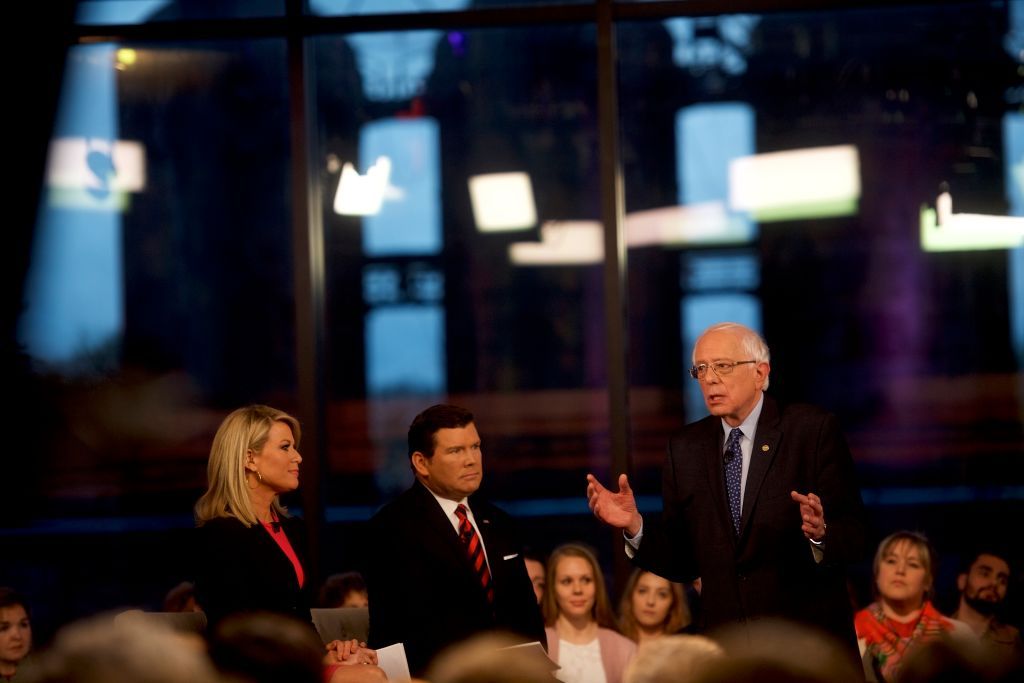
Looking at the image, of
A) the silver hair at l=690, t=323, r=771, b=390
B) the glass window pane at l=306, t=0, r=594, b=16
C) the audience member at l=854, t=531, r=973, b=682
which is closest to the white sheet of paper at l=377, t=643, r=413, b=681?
the silver hair at l=690, t=323, r=771, b=390

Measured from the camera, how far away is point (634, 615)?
14.1 ft

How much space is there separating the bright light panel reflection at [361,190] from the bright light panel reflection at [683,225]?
2332mm

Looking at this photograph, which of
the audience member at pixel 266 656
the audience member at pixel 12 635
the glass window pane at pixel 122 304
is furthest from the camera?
the glass window pane at pixel 122 304

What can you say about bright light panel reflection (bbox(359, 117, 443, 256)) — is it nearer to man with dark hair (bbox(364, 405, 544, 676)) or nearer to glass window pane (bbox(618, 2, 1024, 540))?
glass window pane (bbox(618, 2, 1024, 540))

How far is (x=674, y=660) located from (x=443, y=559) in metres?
1.40

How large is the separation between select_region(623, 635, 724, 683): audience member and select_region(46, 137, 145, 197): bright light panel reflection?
14.9 ft

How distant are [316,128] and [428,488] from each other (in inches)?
91.8

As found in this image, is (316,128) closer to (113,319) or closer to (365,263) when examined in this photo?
(113,319)

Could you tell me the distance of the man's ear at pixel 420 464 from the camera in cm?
298

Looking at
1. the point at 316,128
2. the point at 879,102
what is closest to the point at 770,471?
the point at 316,128

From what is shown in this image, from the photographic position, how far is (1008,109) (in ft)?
21.3

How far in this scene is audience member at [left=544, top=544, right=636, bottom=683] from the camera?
4020 mm

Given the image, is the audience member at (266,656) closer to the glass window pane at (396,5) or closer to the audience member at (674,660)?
the audience member at (674,660)


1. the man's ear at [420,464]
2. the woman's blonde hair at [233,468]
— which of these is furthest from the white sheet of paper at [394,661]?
the woman's blonde hair at [233,468]
